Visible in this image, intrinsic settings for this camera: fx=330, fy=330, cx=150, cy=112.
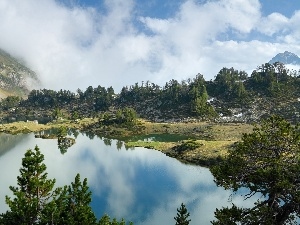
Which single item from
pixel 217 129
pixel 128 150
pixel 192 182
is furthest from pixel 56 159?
pixel 217 129

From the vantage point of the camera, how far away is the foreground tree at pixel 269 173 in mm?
24312

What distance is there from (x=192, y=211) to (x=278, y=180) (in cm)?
4397

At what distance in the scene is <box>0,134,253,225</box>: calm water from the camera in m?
66.3

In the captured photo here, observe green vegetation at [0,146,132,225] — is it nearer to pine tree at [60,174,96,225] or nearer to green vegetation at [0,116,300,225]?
pine tree at [60,174,96,225]

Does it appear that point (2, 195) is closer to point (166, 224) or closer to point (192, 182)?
point (166, 224)

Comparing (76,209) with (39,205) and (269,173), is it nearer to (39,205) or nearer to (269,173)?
(39,205)

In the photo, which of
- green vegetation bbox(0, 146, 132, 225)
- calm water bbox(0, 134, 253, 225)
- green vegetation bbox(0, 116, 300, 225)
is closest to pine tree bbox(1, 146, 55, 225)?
green vegetation bbox(0, 146, 132, 225)

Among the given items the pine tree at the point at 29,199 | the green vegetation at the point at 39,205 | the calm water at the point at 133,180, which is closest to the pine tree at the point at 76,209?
the green vegetation at the point at 39,205

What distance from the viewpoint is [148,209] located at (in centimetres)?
6750

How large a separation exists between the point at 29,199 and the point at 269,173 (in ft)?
76.6

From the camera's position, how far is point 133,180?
90.9 meters

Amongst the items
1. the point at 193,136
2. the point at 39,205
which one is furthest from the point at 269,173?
the point at 193,136

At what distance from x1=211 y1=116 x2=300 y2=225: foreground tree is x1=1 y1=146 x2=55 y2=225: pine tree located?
17.8 meters

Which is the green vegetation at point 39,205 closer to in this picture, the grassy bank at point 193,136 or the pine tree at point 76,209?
the pine tree at point 76,209
